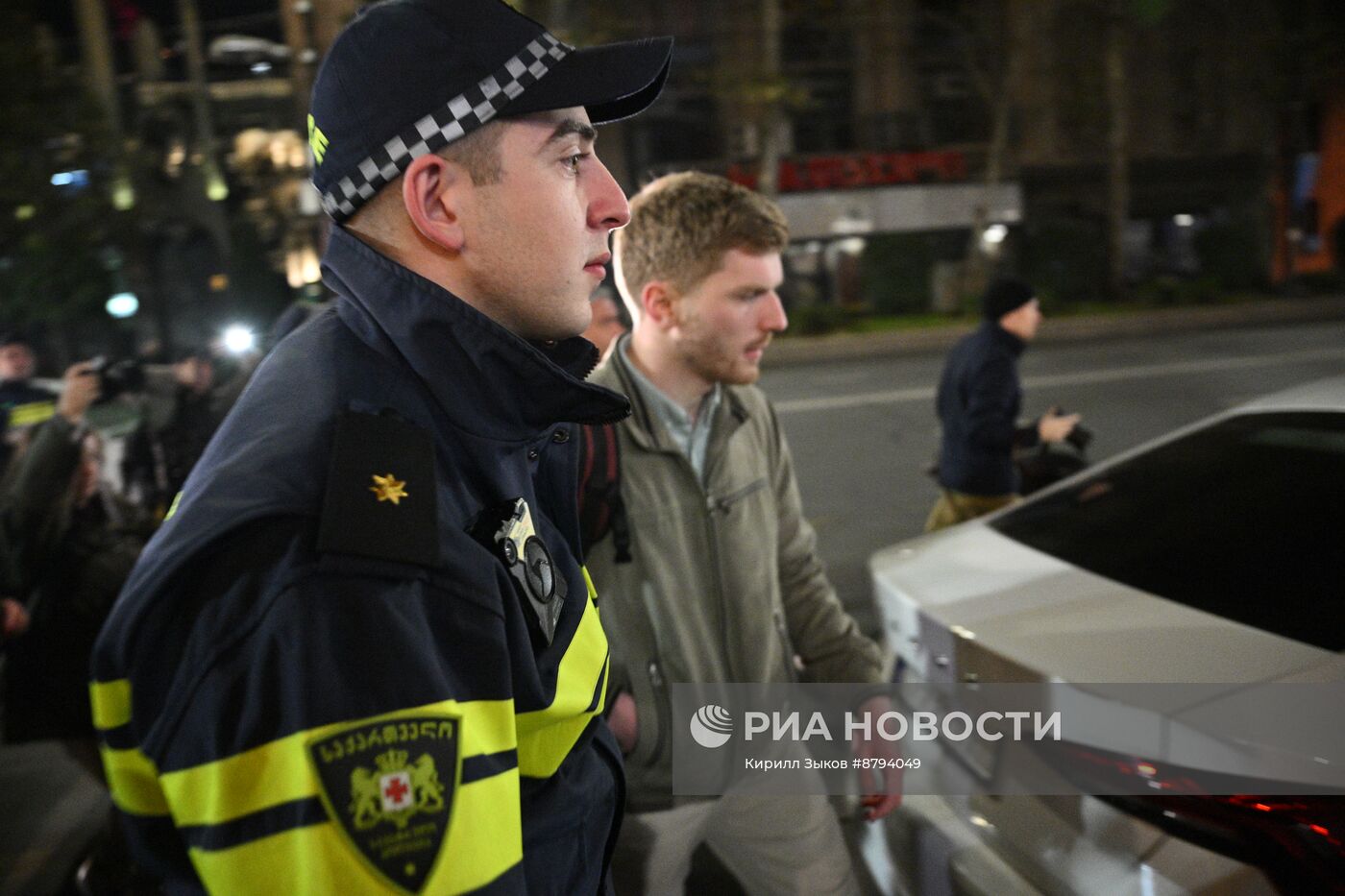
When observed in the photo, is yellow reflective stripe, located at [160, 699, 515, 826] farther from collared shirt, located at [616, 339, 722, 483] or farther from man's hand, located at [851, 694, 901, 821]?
man's hand, located at [851, 694, 901, 821]

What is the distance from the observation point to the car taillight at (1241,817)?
5.05 ft

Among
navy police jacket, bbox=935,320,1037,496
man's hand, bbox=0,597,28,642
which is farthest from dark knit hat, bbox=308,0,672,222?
navy police jacket, bbox=935,320,1037,496

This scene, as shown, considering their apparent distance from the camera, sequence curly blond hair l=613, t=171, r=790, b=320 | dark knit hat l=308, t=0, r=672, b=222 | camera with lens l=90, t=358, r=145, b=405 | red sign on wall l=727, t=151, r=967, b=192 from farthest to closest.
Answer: red sign on wall l=727, t=151, r=967, b=192 < camera with lens l=90, t=358, r=145, b=405 < curly blond hair l=613, t=171, r=790, b=320 < dark knit hat l=308, t=0, r=672, b=222

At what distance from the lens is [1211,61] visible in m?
28.4

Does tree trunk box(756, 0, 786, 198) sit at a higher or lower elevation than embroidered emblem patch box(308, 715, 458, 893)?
higher

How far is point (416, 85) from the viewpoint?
1.10 metres

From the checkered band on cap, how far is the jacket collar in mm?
67

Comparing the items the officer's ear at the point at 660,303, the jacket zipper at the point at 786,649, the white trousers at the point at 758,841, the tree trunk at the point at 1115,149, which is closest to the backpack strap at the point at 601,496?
the officer's ear at the point at 660,303

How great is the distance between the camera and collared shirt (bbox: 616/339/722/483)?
220 cm

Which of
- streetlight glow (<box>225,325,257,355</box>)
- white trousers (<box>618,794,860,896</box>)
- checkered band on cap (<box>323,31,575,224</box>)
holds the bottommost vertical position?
white trousers (<box>618,794,860,896</box>)

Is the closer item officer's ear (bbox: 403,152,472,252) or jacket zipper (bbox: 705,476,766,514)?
officer's ear (bbox: 403,152,472,252)

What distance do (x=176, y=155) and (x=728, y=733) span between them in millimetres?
27308

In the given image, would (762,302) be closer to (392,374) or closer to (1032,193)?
(392,374)

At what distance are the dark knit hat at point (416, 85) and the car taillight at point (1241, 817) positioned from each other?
1430 mm
